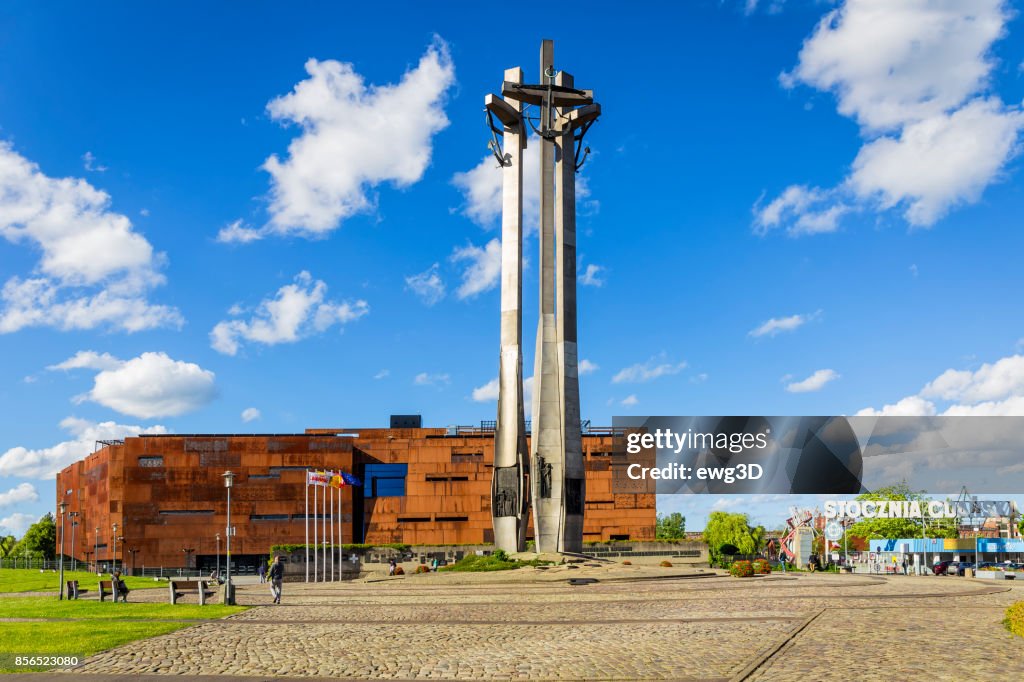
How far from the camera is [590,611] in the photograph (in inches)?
995

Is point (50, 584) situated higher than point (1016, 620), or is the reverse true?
point (1016, 620)

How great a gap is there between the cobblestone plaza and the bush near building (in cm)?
34

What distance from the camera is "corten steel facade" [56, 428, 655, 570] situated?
89125 mm

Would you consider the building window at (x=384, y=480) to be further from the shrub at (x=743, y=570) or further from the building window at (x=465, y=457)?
the shrub at (x=743, y=570)

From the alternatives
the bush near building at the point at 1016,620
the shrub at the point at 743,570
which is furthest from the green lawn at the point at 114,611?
the shrub at the point at 743,570

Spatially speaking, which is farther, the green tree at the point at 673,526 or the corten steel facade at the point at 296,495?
the green tree at the point at 673,526

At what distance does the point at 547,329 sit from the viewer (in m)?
53.4

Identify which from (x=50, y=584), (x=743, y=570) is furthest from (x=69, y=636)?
(x=50, y=584)

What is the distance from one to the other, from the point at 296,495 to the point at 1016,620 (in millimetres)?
77064

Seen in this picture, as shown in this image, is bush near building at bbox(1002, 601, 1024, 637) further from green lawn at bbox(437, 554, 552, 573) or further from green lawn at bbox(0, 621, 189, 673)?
green lawn at bbox(437, 554, 552, 573)

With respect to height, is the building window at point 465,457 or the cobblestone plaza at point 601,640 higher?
the building window at point 465,457

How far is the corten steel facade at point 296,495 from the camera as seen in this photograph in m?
89.1

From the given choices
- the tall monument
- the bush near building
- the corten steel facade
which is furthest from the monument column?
the corten steel facade

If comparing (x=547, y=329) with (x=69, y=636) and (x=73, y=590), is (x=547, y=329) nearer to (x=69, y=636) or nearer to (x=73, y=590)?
(x=73, y=590)
